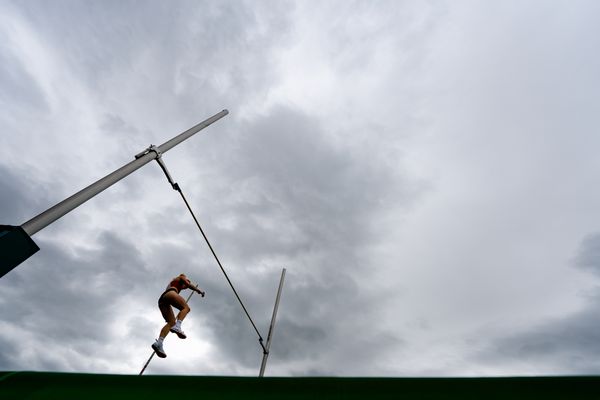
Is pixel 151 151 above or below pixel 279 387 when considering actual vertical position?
above

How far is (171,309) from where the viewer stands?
8336 millimetres

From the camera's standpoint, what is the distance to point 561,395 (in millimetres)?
1915

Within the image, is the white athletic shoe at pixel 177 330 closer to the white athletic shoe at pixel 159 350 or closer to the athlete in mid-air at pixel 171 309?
the athlete in mid-air at pixel 171 309

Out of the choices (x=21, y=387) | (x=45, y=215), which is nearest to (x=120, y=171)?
(x=45, y=215)

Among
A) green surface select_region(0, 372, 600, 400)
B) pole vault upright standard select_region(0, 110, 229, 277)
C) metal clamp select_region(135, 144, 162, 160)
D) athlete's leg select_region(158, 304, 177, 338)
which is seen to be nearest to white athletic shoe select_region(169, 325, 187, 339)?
athlete's leg select_region(158, 304, 177, 338)

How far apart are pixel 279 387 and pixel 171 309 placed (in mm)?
6947

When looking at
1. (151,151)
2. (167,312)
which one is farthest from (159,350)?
(151,151)

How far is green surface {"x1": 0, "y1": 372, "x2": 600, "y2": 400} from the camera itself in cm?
195

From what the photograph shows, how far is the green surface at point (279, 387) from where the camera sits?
195cm

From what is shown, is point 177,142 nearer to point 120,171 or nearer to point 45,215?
point 120,171

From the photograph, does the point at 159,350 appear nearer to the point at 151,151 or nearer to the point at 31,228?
the point at 151,151

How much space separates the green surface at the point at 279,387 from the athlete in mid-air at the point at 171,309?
5.64m

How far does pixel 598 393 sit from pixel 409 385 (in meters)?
0.99

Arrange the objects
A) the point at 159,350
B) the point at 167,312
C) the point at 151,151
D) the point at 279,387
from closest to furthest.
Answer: the point at 279,387 < the point at 151,151 < the point at 159,350 < the point at 167,312
